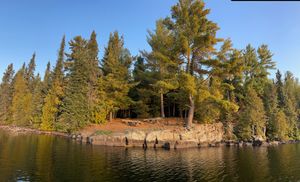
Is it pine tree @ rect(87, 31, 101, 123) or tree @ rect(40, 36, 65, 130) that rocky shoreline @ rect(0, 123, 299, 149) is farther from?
tree @ rect(40, 36, 65, 130)

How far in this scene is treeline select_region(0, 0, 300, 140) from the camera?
111 feet

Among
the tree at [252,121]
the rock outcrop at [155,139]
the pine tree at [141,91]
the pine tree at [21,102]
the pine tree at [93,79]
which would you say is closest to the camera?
the rock outcrop at [155,139]

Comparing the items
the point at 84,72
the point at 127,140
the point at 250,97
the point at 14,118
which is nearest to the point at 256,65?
the point at 250,97

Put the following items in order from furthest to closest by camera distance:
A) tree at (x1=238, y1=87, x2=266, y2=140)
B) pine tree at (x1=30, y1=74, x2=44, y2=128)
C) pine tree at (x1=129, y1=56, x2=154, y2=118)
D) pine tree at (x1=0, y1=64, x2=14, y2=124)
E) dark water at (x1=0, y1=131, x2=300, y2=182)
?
pine tree at (x1=0, y1=64, x2=14, y2=124) → pine tree at (x1=30, y1=74, x2=44, y2=128) → pine tree at (x1=129, y1=56, x2=154, y2=118) → tree at (x1=238, y1=87, x2=266, y2=140) → dark water at (x1=0, y1=131, x2=300, y2=182)

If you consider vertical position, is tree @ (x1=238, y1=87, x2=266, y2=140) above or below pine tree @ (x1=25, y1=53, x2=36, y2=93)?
below

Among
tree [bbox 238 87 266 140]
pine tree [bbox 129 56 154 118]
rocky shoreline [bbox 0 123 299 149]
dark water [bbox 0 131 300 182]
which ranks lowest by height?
dark water [bbox 0 131 300 182]

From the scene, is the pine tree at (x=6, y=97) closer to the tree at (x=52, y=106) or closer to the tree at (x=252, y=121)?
the tree at (x=52, y=106)

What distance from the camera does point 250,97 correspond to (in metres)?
39.2

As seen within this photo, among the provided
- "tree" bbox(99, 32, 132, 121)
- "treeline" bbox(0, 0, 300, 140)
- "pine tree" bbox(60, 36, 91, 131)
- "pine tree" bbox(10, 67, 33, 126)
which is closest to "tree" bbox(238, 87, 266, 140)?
"treeline" bbox(0, 0, 300, 140)

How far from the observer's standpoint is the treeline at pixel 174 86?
111 feet

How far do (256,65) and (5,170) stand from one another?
160 feet

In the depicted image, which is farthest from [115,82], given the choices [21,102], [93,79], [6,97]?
[6,97]

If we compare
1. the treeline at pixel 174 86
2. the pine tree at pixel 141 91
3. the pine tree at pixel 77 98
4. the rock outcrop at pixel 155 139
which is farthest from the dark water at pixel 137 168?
the pine tree at pixel 141 91

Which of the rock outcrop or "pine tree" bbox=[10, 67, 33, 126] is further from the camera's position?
"pine tree" bbox=[10, 67, 33, 126]
